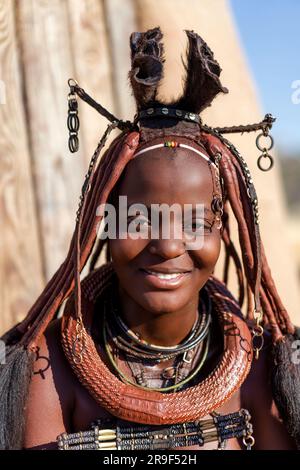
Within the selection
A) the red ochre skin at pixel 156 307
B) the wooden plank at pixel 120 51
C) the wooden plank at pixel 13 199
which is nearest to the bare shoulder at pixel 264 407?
the red ochre skin at pixel 156 307

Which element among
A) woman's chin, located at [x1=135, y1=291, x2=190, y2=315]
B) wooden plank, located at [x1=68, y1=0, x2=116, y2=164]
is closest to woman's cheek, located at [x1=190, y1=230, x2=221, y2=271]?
woman's chin, located at [x1=135, y1=291, x2=190, y2=315]

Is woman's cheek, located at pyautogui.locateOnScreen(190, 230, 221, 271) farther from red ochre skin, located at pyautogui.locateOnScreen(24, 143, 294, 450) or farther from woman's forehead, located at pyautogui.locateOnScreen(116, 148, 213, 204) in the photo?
woman's forehead, located at pyautogui.locateOnScreen(116, 148, 213, 204)

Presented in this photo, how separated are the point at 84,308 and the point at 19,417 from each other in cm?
38

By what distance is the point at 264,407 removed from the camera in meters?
2.04

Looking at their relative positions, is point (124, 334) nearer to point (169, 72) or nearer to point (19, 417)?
point (19, 417)

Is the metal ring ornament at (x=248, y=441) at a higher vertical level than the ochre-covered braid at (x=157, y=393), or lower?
lower

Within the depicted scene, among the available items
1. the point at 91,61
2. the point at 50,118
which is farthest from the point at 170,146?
the point at 91,61

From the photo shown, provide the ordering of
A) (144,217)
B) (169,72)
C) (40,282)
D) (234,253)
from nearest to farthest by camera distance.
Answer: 1. (144,217)
2. (234,253)
3. (40,282)
4. (169,72)

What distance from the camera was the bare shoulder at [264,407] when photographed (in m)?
2.02

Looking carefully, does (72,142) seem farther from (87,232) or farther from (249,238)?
(249,238)

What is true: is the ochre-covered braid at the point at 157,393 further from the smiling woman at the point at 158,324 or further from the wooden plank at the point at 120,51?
the wooden plank at the point at 120,51

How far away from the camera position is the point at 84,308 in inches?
81.2

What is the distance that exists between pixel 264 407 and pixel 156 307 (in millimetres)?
500
